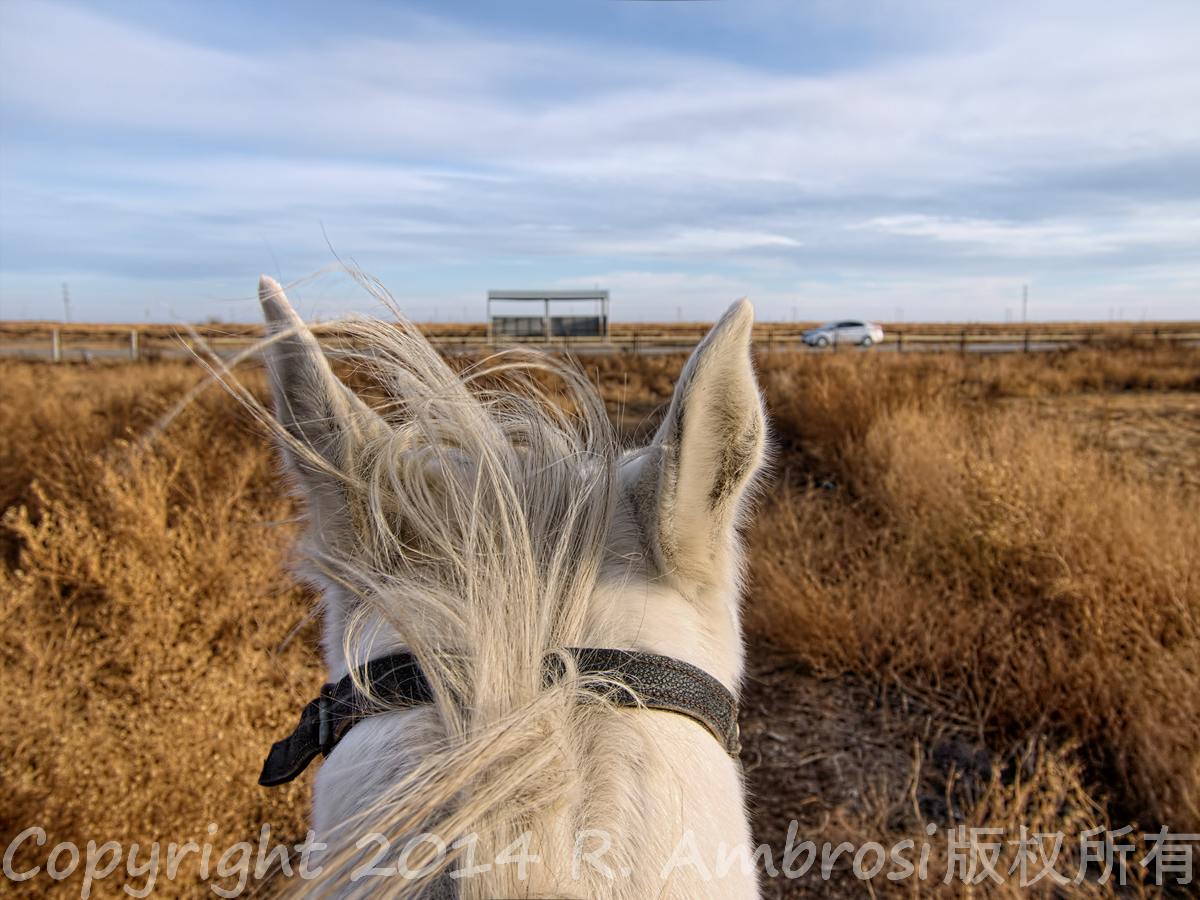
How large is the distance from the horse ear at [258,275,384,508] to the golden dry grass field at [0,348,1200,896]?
756mm

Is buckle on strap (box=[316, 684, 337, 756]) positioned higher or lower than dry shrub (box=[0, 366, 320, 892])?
higher

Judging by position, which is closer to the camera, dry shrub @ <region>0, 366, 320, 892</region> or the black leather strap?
the black leather strap

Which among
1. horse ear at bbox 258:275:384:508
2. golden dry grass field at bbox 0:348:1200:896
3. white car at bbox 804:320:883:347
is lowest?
golden dry grass field at bbox 0:348:1200:896

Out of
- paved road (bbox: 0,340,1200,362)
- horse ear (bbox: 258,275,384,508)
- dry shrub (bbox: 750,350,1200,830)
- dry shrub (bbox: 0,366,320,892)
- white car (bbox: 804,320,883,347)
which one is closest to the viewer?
horse ear (bbox: 258,275,384,508)

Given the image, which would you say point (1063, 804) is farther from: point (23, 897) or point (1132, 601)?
point (23, 897)

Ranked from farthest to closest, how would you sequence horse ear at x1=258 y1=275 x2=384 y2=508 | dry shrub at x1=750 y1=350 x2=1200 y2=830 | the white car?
the white car < dry shrub at x1=750 y1=350 x2=1200 y2=830 < horse ear at x1=258 y1=275 x2=384 y2=508

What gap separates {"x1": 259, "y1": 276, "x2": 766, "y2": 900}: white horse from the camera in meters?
0.68

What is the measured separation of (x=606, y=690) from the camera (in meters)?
0.84

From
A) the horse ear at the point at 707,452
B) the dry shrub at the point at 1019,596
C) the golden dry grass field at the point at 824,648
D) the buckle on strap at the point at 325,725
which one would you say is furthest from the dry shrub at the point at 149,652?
the dry shrub at the point at 1019,596

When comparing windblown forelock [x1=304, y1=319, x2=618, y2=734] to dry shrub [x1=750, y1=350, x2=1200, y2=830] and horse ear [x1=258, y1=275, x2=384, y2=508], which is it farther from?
dry shrub [x1=750, y1=350, x2=1200, y2=830]

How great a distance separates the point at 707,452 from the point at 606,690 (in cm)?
32

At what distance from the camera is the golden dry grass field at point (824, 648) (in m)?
2.91

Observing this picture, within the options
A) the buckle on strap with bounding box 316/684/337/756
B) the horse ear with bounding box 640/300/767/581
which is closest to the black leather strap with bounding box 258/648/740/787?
the buckle on strap with bounding box 316/684/337/756

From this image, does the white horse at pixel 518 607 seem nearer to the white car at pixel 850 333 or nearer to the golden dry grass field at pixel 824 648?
the golden dry grass field at pixel 824 648
